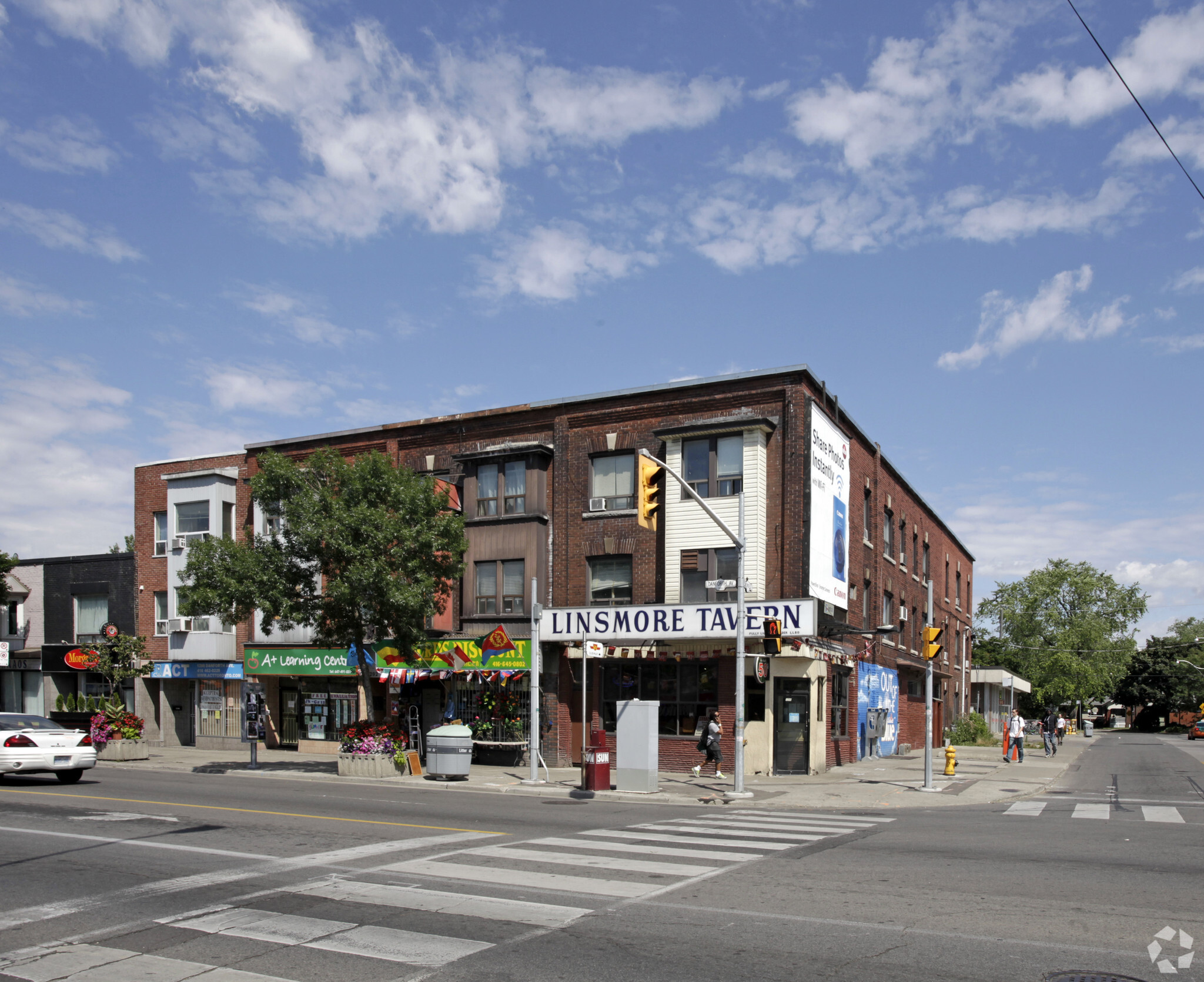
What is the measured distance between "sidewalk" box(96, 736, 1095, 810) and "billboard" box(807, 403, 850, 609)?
16.8ft

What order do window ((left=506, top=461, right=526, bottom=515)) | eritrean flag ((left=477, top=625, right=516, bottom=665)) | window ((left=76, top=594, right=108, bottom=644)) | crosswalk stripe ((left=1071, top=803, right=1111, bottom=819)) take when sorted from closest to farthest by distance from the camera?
crosswalk stripe ((left=1071, top=803, right=1111, bottom=819))
eritrean flag ((left=477, top=625, right=516, bottom=665))
window ((left=506, top=461, right=526, bottom=515))
window ((left=76, top=594, right=108, bottom=644))

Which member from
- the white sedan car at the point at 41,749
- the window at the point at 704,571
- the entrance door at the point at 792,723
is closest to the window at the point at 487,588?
the window at the point at 704,571

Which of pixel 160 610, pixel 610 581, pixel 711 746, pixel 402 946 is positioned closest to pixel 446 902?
pixel 402 946

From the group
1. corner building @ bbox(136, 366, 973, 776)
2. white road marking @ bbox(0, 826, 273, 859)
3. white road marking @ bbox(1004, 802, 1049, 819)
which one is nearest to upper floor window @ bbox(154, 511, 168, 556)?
corner building @ bbox(136, 366, 973, 776)

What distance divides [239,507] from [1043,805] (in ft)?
91.5

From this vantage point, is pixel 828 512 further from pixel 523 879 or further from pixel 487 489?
pixel 523 879

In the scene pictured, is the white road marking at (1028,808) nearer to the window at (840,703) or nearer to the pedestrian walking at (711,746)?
the pedestrian walking at (711,746)

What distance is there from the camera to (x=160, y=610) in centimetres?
3775

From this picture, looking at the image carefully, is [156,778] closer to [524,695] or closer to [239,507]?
[524,695]

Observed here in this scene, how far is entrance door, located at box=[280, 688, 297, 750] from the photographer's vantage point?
115 feet

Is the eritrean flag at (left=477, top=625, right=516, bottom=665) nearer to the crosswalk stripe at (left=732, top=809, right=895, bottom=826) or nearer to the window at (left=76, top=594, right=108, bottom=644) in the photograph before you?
the crosswalk stripe at (left=732, top=809, right=895, bottom=826)

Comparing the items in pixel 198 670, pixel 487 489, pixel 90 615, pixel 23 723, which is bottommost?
pixel 198 670

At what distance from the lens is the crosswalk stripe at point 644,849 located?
1242cm

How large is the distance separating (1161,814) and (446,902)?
1555 centimetres
